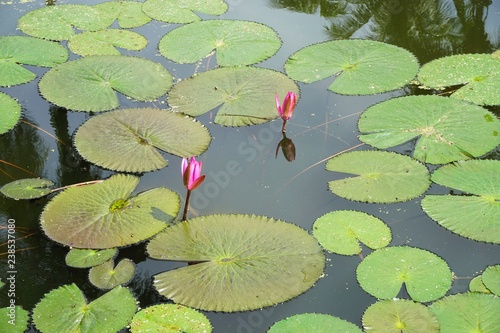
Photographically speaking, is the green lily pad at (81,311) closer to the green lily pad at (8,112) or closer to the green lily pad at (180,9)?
the green lily pad at (8,112)

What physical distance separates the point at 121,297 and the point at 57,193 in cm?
91

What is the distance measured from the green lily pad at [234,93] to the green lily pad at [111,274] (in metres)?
1.29

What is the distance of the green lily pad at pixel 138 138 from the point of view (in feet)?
12.3

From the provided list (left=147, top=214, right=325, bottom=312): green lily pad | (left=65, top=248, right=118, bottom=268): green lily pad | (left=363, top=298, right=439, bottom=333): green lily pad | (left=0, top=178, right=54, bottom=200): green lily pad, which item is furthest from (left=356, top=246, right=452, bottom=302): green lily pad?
(left=0, top=178, right=54, bottom=200): green lily pad

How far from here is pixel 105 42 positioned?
4.90 meters

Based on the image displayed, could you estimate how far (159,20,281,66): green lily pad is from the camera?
15.4 feet

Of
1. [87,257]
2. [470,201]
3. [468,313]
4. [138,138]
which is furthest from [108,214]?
[470,201]

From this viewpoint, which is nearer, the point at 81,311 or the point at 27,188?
the point at 81,311

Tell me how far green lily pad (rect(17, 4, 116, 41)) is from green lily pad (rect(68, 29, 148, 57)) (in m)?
0.10

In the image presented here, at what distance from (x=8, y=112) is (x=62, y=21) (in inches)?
50.8

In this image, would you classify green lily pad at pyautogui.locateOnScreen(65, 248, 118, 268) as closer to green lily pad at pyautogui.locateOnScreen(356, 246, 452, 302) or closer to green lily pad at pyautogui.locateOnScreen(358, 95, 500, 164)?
green lily pad at pyautogui.locateOnScreen(356, 246, 452, 302)

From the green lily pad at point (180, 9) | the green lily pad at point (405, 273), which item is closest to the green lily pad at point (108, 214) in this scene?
the green lily pad at point (405, 273)

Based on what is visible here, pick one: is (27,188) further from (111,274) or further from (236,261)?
(236,261)

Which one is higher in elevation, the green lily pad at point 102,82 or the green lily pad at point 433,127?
the green lily pad at point 433,127
